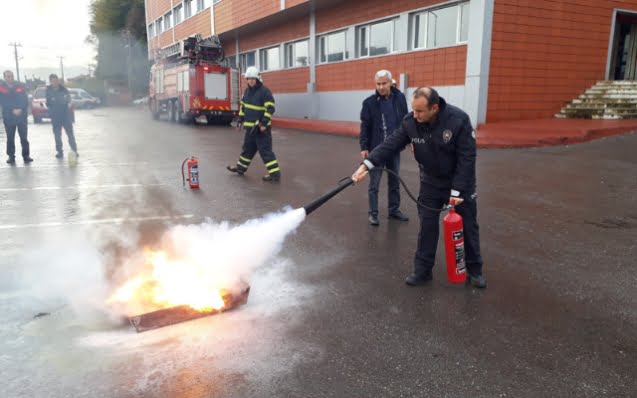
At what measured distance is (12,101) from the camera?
10.9m

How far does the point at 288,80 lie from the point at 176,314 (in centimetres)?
2408

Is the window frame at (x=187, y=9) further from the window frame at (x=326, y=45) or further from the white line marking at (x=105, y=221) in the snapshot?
the white line marking at (x=105, y=221)

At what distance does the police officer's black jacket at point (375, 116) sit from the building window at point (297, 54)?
19.4 m

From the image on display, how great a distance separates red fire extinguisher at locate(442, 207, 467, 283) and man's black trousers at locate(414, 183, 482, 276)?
0.09 meters

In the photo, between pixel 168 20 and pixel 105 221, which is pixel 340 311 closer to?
pixel 105 221

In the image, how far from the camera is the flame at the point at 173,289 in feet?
11.8

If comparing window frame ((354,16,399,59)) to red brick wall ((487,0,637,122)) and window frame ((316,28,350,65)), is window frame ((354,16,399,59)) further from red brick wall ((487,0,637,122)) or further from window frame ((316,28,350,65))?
red brick wall ((487,0,637,122))

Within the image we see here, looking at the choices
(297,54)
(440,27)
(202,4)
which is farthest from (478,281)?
(202,4)

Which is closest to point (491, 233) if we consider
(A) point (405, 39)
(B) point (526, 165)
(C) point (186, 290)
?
(C) point (186, 290)

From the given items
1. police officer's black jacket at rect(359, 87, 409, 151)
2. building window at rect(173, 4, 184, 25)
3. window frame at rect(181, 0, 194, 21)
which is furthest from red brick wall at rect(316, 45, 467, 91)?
building window at rect(173, 4, 184, 25)

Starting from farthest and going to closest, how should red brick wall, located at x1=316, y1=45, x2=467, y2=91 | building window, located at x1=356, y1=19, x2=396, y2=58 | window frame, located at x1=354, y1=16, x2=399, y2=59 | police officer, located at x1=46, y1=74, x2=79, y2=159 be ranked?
building window, located at x1=356, y1=19, x2=396, y2=58
window frame, located at x1=354, y1=16, x2=399, y2=59
red brick wall, located at x1=316, y1=45, x2=467, y2=91
police officer, located at x1=46, y1=74, x2=79, y2=159

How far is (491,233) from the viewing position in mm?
5625

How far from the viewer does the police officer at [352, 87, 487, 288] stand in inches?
148

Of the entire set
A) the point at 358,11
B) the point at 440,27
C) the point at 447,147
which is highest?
the point at 358,11
